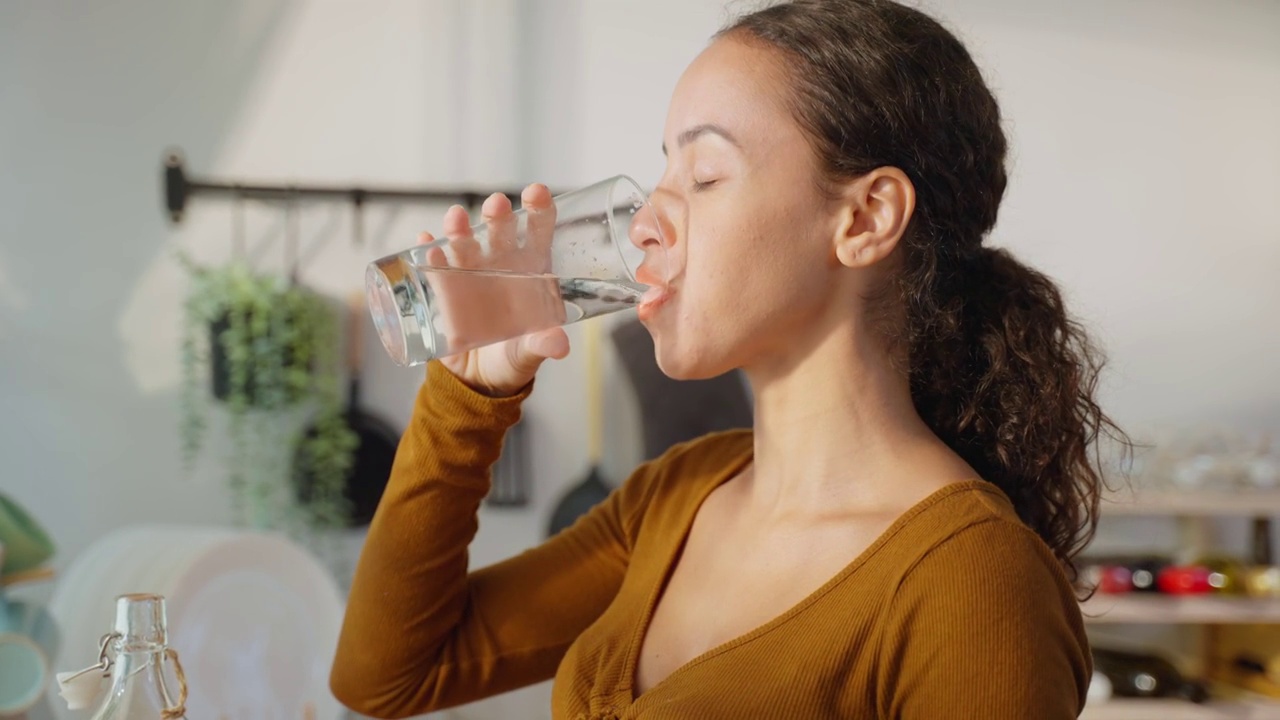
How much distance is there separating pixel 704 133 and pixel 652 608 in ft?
1.40

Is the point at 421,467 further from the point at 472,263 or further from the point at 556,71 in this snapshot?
the point at 556,71

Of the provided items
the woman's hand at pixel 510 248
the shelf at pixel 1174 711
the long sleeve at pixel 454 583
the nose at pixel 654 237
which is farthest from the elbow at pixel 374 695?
the shelf at pixel 1174 711

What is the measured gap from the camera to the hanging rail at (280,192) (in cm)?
238

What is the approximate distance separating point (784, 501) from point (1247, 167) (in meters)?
1.86

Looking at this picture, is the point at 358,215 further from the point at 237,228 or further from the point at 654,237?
the point at 654,237

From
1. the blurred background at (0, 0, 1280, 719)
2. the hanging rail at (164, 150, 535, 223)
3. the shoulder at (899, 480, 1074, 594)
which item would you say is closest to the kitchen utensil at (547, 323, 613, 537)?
the blurred background at (0, 0, 1280, 719)

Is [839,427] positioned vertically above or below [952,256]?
below

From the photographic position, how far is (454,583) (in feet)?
3.83

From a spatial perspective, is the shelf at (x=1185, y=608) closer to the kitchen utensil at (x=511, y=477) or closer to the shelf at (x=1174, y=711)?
the shelf at (x=1174, y=711)

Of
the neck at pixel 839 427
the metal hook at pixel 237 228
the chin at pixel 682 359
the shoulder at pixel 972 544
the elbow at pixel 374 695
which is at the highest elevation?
the metal hook at pixel 237 228

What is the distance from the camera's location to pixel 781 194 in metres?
0.98

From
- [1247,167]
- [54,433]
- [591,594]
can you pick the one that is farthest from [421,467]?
[1247,167]

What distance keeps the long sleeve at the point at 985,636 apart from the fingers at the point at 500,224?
1.37ft

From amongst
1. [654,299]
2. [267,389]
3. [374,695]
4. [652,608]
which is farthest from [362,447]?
[654,299]
